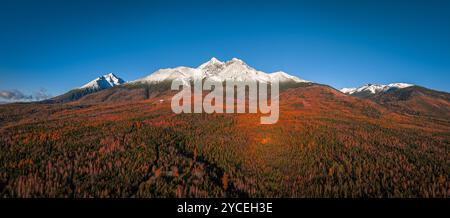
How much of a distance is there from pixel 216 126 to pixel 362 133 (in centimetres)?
1791

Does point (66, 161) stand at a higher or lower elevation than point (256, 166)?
higher

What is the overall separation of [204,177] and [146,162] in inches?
157

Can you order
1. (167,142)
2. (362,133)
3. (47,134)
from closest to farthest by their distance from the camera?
(47,134) < (167,142) < (362,133)

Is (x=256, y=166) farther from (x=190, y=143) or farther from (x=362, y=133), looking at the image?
(x=362, y=133)

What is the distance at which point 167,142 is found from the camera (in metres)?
19.2

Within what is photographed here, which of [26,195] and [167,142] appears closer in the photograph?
[26,195]
